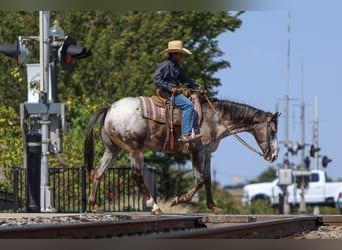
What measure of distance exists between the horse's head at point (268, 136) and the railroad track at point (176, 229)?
7.28 feet

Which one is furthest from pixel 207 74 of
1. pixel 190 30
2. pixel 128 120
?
pixel 128 120

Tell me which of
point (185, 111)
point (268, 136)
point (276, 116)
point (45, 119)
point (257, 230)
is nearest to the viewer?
point (257, 230)

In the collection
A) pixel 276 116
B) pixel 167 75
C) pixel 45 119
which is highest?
pixel 167 75

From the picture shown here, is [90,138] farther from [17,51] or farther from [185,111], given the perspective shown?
[17,51]

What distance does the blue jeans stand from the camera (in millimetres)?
20469

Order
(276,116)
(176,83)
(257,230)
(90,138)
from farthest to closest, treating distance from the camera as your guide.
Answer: (90,138) → (276,116) → (176,83) → (257,230)

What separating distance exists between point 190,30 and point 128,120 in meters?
24.6

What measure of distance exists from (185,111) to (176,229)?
3.96m

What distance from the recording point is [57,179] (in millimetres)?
28891

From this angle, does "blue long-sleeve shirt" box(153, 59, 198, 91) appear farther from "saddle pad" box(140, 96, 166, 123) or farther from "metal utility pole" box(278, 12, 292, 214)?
"metal utility pole" box(278, 12, 292, 214)

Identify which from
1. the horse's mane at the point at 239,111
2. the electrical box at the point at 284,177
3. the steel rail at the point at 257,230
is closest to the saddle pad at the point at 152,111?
the horse's mane at the point at 239,111

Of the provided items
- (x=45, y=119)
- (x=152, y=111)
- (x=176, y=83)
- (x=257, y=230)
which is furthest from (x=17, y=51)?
(x=257, y=230)

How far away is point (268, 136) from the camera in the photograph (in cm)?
2158

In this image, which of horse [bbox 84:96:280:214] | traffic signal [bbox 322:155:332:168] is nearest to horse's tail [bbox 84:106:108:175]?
horse [bbox 84:96:280:214]
